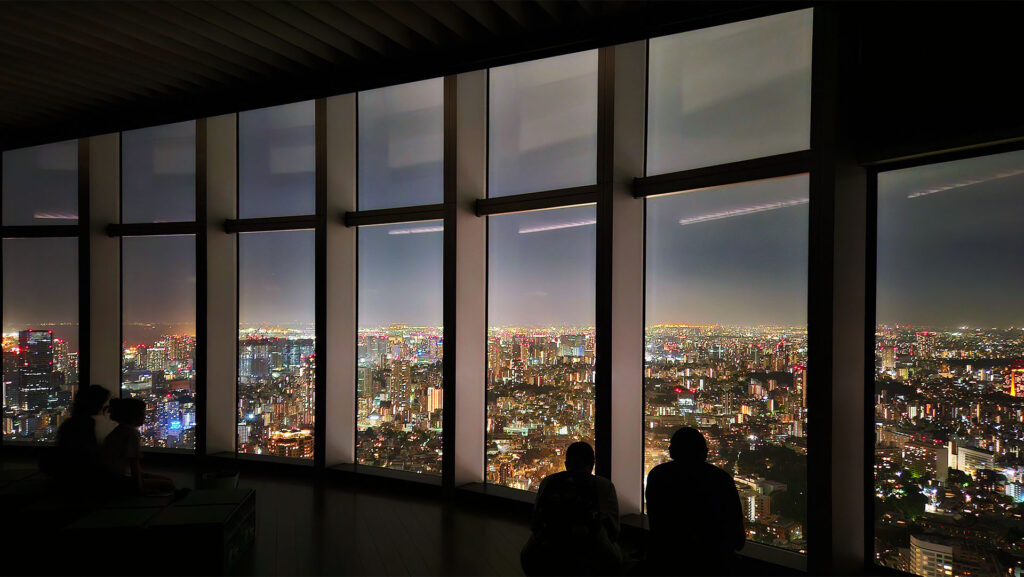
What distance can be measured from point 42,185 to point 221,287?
315 cm

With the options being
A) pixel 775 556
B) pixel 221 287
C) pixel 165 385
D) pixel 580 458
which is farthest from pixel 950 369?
pixel 165 385

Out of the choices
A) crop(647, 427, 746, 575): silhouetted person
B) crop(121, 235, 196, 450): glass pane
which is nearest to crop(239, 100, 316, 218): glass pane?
crop(121, 235, 196, 450): glass pane

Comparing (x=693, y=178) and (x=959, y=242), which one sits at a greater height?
(x=693, y=178)

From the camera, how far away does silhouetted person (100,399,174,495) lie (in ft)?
13.5

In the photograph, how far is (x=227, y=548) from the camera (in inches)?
139

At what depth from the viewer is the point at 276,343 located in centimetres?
654

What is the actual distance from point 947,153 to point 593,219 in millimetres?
2540

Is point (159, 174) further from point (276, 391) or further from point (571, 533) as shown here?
point (571, 533)

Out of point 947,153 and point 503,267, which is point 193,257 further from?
point 947,153

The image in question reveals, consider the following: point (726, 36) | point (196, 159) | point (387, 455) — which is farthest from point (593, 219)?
point (196, 159)

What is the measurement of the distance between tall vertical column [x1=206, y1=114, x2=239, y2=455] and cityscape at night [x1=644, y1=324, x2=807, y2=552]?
5165 mm

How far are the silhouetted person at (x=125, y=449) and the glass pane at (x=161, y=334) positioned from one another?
102 inches

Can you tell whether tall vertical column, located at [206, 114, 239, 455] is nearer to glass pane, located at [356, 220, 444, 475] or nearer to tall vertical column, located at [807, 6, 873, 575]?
glass pane, located at [356, 220, 444, 475]

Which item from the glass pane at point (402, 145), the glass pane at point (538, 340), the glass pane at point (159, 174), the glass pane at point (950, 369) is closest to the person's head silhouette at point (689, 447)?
the glass pane at point (950, 369)
